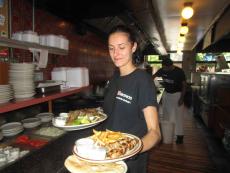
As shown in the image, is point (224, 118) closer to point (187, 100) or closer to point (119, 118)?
point (119, 118)

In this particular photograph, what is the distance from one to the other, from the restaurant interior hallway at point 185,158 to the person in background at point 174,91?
0.36 metres

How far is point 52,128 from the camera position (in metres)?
2.19

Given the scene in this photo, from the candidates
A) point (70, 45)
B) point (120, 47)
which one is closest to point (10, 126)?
point (120, 47)

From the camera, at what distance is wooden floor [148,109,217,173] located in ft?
10.8

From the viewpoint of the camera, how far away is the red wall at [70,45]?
236 cm

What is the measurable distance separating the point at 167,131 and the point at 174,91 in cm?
84

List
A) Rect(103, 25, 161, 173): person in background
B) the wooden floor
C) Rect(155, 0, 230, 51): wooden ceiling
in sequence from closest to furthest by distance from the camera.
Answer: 1. Rect(103, 25, 161, 173): person in background
2. the wooden floor
3. Rect(155, 0, 230, 51): wooden ceiling

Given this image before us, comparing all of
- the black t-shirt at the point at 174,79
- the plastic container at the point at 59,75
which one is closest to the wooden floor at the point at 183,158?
the black t-shirt at the point at 174,79

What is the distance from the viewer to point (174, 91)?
4.49 m

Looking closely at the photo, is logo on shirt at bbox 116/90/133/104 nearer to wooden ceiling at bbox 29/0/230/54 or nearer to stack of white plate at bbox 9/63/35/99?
stack of white plate at bbox 9/63/35/99

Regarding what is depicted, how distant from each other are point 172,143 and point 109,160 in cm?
Answer: 378

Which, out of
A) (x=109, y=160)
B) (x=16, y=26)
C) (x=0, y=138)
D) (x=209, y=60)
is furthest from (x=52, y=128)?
(x=209, y=60)

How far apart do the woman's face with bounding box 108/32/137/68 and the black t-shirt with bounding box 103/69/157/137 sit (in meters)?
0.11

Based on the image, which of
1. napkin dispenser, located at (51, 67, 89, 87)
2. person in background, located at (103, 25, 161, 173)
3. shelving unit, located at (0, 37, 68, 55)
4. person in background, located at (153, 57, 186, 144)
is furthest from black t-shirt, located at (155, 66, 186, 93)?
person in background, located at (103, 25, 161, 173)
